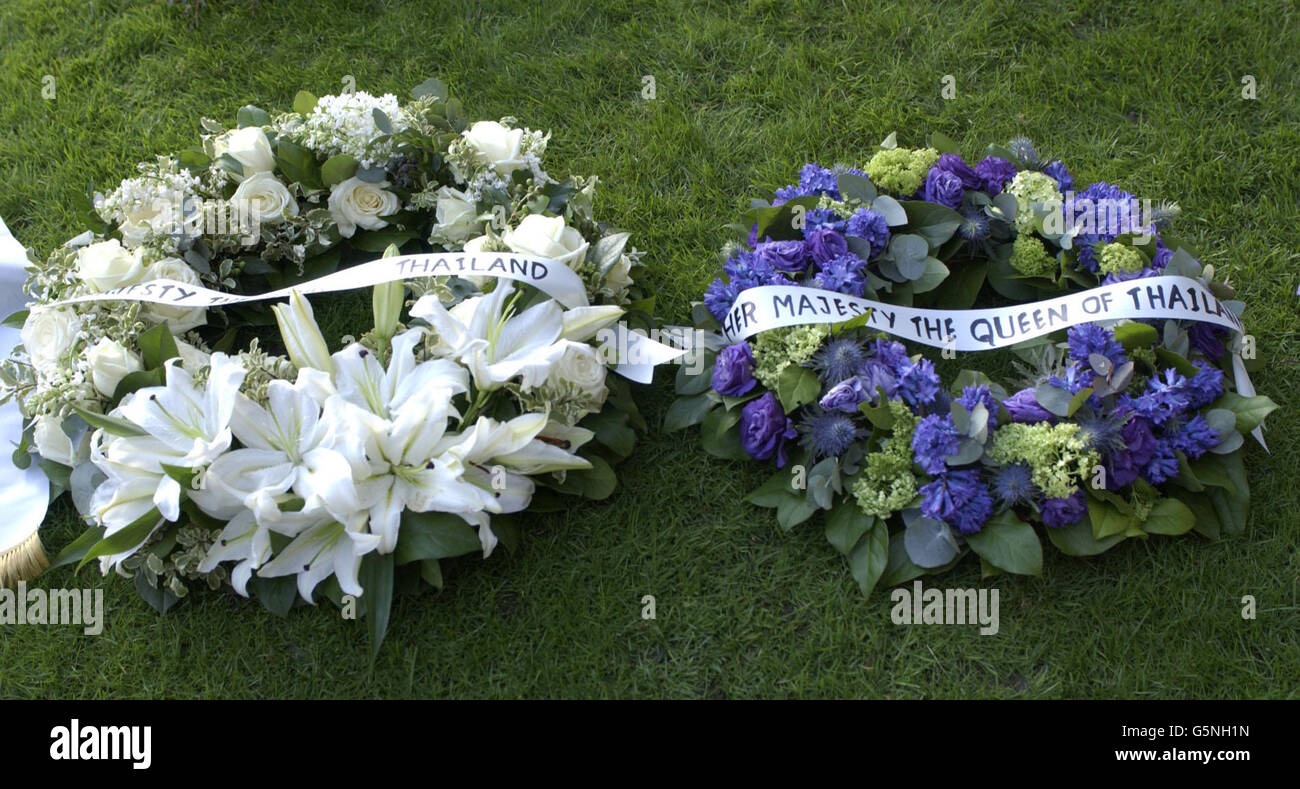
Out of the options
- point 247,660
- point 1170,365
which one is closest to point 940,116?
point 1170,365

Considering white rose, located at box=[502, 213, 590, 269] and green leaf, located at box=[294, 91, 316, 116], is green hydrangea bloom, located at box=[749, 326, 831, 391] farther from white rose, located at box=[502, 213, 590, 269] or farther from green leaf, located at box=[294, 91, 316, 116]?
green leaf, located at box=[294, 91, 316, 116]

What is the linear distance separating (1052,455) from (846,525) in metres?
0.50

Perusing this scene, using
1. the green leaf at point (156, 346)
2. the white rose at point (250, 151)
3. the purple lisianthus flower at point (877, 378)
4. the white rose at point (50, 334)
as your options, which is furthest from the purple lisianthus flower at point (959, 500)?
the white rose at point (50, 334)

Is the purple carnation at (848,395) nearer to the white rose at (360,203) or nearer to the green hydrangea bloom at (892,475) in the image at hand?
the green hydrangea bloom at (892,475)

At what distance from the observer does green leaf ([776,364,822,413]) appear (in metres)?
2.52

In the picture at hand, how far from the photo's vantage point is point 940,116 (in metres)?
3.44

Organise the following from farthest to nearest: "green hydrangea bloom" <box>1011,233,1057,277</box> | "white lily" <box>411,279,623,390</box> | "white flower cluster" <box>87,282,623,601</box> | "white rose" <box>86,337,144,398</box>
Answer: "green hydrangea bloom" <box>1011,233,1057,277</box> → "white rose" <box>86,337,144,398</box> → "white lily" <box>411,279,623,390</box> → "white flower cluster" <box>87,282,623,601</box>

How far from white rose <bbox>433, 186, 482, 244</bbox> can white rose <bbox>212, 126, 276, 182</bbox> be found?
522mm

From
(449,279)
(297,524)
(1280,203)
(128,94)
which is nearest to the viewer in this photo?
(297,524)

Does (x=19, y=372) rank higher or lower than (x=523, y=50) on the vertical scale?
lower

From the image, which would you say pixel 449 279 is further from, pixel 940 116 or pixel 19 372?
pixel 940 116

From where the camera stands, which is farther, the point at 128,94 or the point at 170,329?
the point at 128,94

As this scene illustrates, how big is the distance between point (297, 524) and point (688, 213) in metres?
1.57

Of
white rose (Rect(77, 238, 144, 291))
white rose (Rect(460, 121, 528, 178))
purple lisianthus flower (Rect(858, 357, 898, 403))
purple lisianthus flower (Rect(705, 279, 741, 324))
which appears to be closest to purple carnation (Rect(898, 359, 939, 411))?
purple lisianthus flower (Rect(858, 357, 898, 403))
